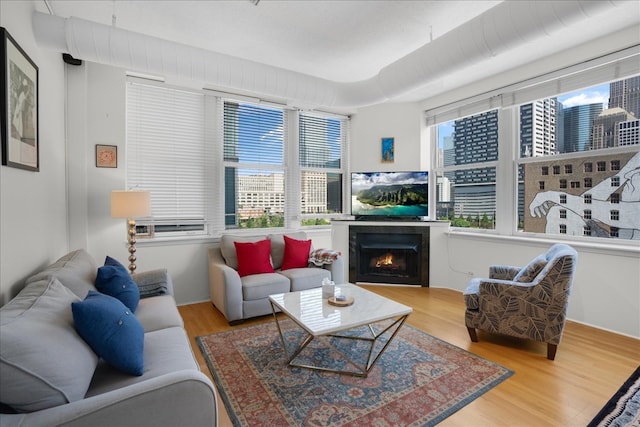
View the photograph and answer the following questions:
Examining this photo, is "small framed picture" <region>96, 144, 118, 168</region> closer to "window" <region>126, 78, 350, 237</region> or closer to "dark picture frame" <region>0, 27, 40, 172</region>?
"window" <region>126, 78, 350, 237</region>

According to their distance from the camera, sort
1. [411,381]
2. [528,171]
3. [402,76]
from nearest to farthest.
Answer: [411,381], [402,76], [528,171]

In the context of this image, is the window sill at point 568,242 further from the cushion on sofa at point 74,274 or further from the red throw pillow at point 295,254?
the cushion on sofa at point 74,274

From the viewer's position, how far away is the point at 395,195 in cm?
465

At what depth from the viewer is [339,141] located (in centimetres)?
523

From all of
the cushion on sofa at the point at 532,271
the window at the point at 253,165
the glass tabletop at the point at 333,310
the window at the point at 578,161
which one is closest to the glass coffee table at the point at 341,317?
the glass tabletop at the point at 333,310

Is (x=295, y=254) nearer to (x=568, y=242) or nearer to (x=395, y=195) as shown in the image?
(x=395, y=195)

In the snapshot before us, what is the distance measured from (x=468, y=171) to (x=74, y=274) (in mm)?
4602

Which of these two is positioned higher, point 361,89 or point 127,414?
point 361,89

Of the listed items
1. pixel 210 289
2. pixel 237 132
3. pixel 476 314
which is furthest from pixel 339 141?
pixel 476 314

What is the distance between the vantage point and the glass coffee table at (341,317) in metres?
2.06

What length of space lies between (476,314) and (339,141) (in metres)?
3.49

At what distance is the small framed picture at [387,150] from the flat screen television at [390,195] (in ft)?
1.12

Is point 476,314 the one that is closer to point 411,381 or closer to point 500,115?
point 411,381

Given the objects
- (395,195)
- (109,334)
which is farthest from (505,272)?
(109,334)
